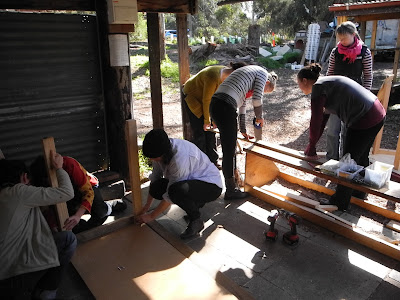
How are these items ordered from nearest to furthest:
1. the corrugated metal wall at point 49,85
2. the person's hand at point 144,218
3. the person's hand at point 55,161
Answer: the person's hand at point 55,161
the person's hand at point 144,218
the corrugated metal wall at point 49,85

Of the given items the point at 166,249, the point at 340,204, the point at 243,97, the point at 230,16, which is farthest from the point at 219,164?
the point at 230,16

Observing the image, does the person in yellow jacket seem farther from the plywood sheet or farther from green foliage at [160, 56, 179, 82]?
green foliage at [160, 56, 179, 82]

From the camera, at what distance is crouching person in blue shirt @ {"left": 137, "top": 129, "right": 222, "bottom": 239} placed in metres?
2.65

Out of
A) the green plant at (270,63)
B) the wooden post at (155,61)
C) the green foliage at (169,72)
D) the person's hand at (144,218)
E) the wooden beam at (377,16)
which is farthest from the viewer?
the green plant at (270,63)

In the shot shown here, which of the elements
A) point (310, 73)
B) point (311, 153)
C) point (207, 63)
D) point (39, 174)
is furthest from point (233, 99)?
point (207, 63)

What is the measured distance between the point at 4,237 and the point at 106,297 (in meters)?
0.82

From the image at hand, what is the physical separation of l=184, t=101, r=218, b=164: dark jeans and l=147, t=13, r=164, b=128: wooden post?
405 mm

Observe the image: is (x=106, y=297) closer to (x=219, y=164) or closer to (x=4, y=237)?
(x=4, y=237)

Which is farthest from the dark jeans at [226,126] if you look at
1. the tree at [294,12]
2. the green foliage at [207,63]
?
the tree at [294,12]

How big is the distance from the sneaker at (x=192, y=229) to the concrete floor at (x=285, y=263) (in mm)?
62

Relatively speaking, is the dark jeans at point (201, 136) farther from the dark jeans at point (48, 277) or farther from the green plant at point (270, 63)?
the green plant at point (270, 63)

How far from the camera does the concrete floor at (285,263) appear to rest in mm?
2523

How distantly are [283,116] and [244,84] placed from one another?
4789 millimetres

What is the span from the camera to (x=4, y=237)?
6.50 ft
